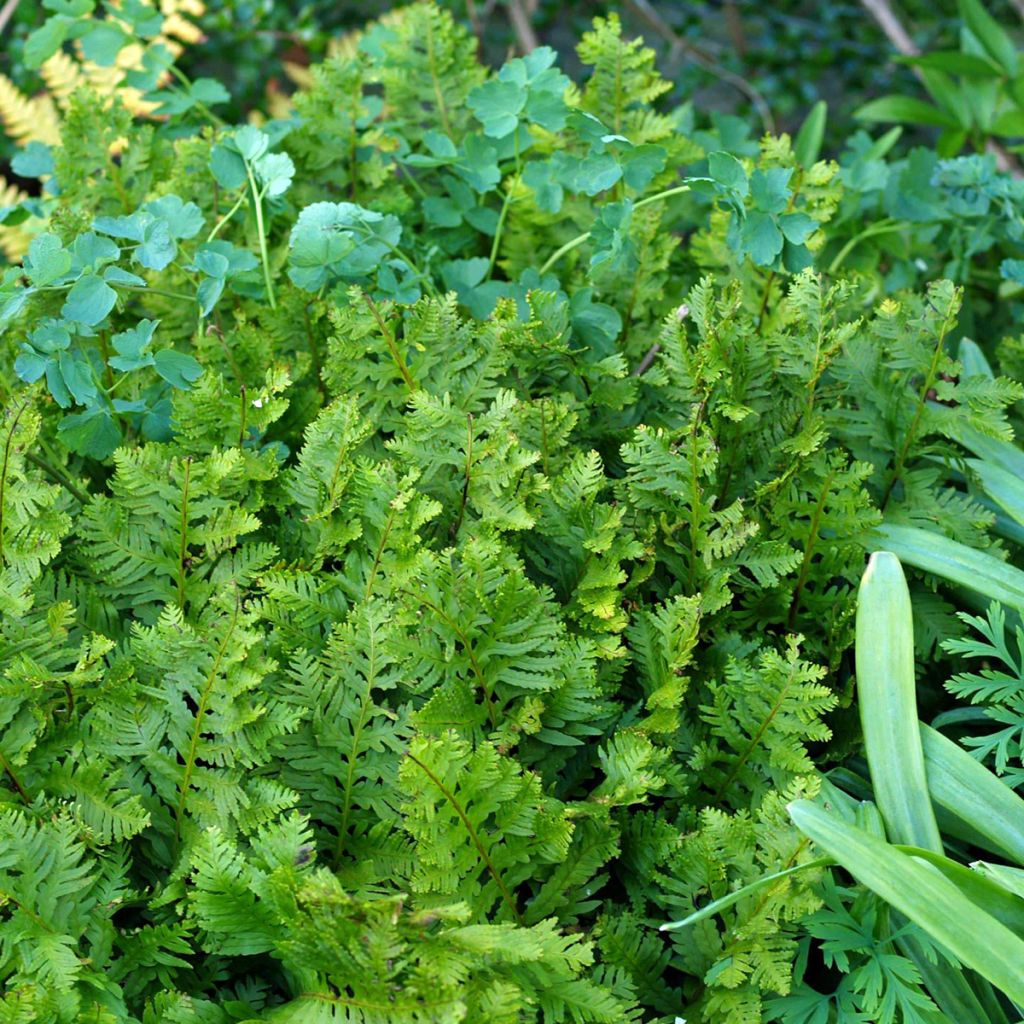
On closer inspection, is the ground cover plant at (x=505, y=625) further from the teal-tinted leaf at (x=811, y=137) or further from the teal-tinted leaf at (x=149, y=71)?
the teal-tinted leaf at (x=811, y=137)

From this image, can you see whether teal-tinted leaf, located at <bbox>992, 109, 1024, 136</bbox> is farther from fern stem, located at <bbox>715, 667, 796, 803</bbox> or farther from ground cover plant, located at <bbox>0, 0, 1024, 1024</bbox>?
fern stem, located at <bbox>715, 667, 796, 803</bbox>

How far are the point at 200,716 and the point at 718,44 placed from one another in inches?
155

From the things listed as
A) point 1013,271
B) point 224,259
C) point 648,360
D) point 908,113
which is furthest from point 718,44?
point 224,259

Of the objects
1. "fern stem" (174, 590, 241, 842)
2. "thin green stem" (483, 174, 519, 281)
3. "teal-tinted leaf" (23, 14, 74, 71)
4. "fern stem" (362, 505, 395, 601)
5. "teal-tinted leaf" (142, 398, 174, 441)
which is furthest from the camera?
"teal-tinted leaf" (23, 14, 74, 71)

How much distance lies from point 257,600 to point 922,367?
904 millimetres

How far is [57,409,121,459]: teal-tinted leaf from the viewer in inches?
58.1

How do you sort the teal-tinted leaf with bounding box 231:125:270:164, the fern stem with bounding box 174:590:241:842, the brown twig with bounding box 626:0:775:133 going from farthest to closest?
the brown twig with bounding box 626:0:775:133, the teal-tinted leaf with bounding box 231:125:270:164, the fern stem with bounding box 174:590:241:842

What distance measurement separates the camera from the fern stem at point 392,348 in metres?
1.44

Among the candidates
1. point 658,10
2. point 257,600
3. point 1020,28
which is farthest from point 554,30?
point 257,600

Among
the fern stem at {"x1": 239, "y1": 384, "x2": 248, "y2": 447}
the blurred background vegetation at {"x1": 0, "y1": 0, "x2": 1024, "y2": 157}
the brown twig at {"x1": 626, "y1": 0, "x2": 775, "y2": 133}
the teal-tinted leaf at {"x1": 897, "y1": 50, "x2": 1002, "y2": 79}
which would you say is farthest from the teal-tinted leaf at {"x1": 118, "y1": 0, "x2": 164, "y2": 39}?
the brown twig at {"x1": 626, "y1": 0, "x2": 775, "y2": 133}

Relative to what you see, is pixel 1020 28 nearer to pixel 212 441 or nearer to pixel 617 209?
pixel 617 209

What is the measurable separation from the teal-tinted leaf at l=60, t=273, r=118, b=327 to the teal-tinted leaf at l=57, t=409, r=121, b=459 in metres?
0.12

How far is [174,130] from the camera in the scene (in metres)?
2.10

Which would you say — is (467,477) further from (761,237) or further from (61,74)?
(61,74)
